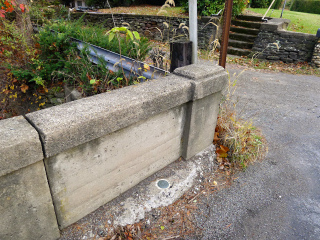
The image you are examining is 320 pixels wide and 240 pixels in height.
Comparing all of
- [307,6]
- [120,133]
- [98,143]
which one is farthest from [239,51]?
[307,6]

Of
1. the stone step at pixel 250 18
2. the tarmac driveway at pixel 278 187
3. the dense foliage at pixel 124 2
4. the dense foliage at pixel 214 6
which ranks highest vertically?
the dense foliage at pixel 124 2

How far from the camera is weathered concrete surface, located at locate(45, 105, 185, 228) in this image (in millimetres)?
1836

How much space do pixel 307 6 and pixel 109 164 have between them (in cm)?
2353

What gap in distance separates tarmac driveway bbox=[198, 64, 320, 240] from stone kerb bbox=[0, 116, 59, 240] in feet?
4.91

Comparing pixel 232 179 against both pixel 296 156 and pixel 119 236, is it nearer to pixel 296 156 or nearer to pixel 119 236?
pixel 296 156

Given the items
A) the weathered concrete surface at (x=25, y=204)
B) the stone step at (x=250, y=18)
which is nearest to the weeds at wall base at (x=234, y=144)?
the weathered concrete surface at (x=25, y=204)

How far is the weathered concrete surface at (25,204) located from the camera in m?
1.53

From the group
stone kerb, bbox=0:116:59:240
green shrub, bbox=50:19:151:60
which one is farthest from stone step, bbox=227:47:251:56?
stone kerb, bbox=0:116:59:240

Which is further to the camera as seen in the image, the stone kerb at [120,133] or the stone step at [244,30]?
the stone step at [244,30]

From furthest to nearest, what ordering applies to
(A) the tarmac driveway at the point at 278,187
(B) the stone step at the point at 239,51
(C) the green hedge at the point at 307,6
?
(C) the green hedge at the point at 307,6, (B) the stone step at the point at 239,51, (A) the tarmac driveway at the point at 278,187

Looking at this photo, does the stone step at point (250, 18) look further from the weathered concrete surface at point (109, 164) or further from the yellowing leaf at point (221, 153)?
the weathered concrete surface at point (109, 164)

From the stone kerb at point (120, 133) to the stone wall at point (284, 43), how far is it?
5.78 metres

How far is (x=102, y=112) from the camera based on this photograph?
5.85 ft

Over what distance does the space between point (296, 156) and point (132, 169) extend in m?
2.50
